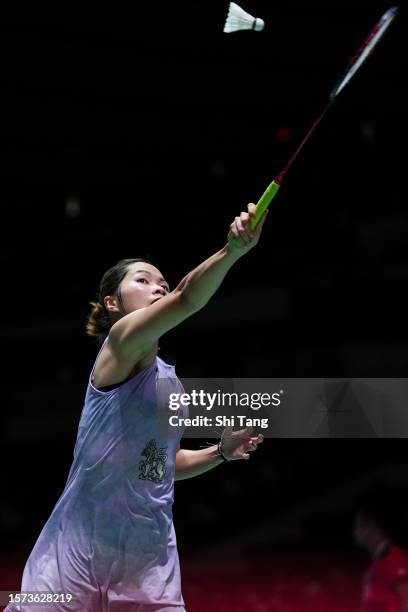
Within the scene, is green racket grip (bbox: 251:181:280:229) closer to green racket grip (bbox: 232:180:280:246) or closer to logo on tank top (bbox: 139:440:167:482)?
green racket grip (bbox: 232:180:280:246)

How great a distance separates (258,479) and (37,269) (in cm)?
282

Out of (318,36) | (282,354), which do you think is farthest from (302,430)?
(282,354)

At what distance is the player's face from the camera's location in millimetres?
2996

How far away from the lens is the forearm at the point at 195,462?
3.16 metres

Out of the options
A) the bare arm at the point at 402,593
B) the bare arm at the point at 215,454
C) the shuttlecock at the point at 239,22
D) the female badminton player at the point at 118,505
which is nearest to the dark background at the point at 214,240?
the bare arm at the point at 402,593

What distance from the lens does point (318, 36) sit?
6.30 meters

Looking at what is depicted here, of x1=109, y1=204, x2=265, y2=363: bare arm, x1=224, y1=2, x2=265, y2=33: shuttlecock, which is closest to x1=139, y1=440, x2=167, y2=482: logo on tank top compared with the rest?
x1=109, y1=204, x2=265, y2=363: bare arm

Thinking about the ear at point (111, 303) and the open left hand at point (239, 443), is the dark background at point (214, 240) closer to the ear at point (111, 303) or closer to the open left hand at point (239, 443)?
the ear at point (111, 303)

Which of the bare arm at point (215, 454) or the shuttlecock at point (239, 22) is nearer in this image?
the shuttlecock at point (239, 22)

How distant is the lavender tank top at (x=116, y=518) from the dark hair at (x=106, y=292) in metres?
0.35

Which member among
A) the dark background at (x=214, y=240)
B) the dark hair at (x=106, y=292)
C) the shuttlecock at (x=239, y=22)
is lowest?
the dark hair at (x=106, y=292)

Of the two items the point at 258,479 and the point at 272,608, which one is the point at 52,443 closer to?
the point at 258,479

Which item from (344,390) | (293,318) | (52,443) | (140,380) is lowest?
(140,380)

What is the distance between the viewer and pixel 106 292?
3.15 metres
